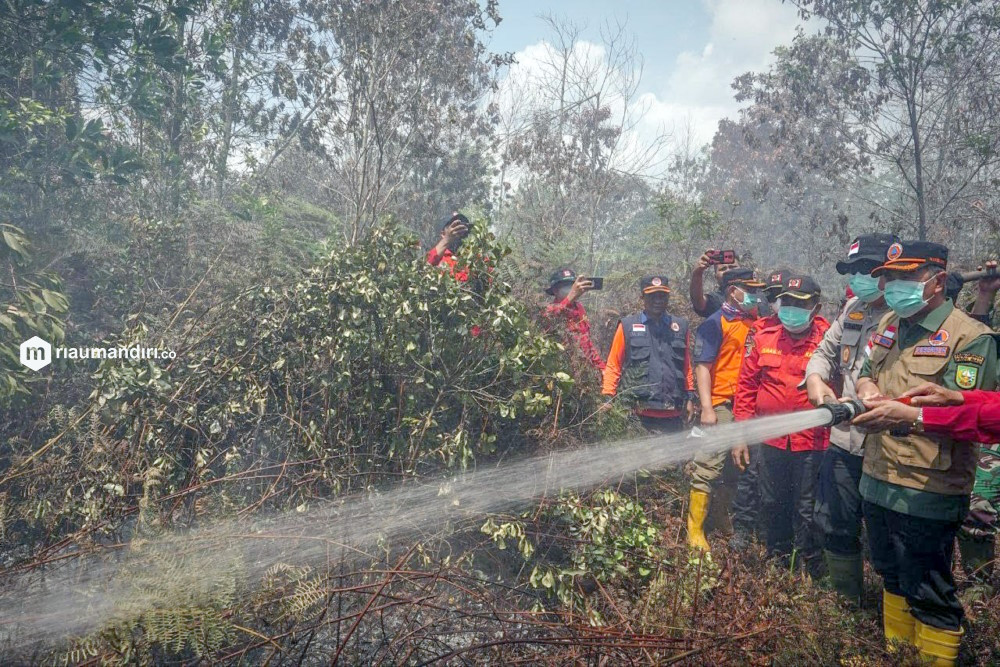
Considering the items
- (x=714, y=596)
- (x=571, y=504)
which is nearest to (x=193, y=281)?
(x=571, y=504)

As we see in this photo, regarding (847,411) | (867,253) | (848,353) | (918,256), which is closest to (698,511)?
(848,353)

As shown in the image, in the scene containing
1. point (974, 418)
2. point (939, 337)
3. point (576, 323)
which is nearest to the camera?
point (974, 418)

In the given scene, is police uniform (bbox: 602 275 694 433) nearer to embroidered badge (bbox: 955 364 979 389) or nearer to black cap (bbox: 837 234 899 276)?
black cap (bbox: 837 234 899 276)

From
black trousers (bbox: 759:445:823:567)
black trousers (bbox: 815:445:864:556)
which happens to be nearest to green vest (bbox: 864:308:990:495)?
black trousers (bbox: 815:445:864:556)

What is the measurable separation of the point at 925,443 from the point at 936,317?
27.0 inches

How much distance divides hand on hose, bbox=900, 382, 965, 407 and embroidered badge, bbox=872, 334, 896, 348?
46 centimetres

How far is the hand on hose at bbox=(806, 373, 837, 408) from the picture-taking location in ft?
11.9

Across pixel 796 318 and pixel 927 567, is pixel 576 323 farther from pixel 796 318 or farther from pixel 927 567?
pixel 927 567

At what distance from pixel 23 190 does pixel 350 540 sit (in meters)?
7.03

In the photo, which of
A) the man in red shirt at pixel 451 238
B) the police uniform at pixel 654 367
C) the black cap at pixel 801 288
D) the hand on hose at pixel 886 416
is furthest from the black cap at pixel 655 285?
the hand on hose at pixel 886 416

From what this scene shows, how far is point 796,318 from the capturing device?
4.58 m

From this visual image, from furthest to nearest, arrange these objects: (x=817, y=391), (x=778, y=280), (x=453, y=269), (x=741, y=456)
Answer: (x=778, y=280) < (x=741, y=456) < (x=453, y=269) < (x=817, y=391)

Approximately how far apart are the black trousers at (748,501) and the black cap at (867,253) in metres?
1.66

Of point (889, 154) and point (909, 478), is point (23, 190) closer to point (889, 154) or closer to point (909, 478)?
point (909, 478)
